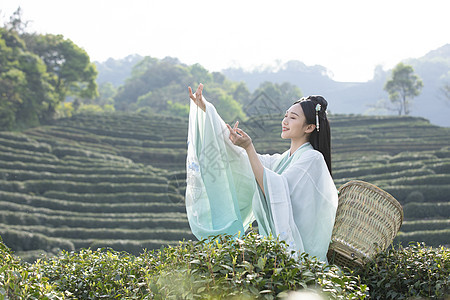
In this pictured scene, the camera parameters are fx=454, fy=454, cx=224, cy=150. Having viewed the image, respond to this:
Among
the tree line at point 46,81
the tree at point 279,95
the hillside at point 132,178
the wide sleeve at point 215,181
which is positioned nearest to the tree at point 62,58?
the tree line at point 46,81

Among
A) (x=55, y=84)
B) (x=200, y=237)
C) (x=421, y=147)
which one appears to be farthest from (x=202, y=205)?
(x=55, y=84)

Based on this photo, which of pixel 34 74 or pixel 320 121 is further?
pixel 34 74

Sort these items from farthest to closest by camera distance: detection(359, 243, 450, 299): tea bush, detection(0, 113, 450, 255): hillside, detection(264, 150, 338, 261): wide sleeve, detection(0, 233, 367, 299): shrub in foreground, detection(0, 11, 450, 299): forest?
detection(0, 113, 450, 255): hillside
detection(264, 150, 338, 261): wide sleeve
detection(359, 243, 450, 299): tea bush
detection(0, 11, 450, 299): forest
detection(0, 233, 367, 299): shrub in foreground

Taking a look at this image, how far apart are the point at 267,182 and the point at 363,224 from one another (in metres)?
0.42

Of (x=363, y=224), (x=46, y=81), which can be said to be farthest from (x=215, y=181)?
(x=46, y=81)

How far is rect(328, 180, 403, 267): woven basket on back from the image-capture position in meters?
1.82

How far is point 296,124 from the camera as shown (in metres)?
2.08

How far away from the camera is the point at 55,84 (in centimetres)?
2559

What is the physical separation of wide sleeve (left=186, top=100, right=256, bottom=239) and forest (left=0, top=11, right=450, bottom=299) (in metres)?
0.30

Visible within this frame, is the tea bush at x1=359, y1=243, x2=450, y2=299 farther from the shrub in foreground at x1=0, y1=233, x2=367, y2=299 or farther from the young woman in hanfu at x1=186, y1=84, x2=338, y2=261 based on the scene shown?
the shrub in foreground at x1=0, y1=233, x2=367, y2=299

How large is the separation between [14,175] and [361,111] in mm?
62115

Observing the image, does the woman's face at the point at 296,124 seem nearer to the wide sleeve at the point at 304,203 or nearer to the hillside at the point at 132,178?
the wide sleeve at the point at 304,203

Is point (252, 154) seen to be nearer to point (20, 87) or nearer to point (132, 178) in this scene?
point (132, 178)

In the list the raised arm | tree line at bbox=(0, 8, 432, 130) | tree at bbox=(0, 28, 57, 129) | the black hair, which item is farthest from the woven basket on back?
tree at bbox=(0, 28, 57, 129)
